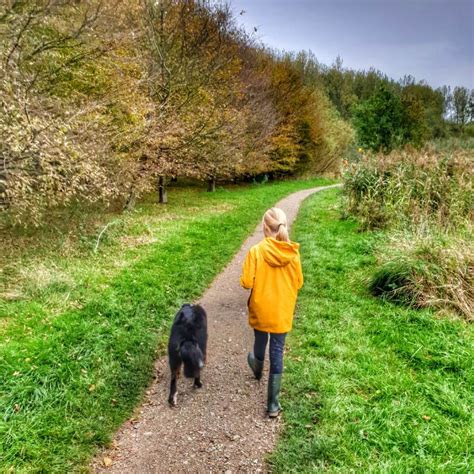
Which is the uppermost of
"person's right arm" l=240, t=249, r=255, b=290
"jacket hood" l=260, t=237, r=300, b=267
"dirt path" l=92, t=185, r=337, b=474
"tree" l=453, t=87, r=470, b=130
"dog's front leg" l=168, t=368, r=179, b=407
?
"tree" l=453, t=87, r=470, b=130

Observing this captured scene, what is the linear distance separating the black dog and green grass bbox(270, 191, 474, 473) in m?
1.10

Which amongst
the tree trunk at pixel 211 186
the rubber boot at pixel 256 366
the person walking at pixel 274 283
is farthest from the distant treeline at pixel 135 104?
the rubber boot at pixel 256 366

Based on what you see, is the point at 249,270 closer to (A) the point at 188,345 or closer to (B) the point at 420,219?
(A) the point at 188,345

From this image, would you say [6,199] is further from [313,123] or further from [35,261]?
[313,123]

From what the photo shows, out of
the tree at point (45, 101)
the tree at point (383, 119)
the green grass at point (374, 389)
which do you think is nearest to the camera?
the green grass at point (374, 389)

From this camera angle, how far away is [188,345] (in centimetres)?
401

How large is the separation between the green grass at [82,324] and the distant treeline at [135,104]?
1.15 metres

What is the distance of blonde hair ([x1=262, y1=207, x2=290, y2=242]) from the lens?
388 centimetres

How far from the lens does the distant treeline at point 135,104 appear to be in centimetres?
671

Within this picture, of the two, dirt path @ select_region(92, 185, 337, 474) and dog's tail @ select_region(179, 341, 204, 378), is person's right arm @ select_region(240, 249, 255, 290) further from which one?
dirt path @ select_region(92, 185, 337, 474)

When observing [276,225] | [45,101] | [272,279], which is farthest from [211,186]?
[272,279]

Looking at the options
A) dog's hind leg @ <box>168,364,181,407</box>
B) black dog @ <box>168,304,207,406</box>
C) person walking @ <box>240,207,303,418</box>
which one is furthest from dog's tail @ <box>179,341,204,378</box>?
person walking @ <box>240,207,303,418</box>

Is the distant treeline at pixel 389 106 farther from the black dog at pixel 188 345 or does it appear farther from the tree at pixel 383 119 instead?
the black dog at pixel 188 345

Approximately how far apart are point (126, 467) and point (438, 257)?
18.2 feet
